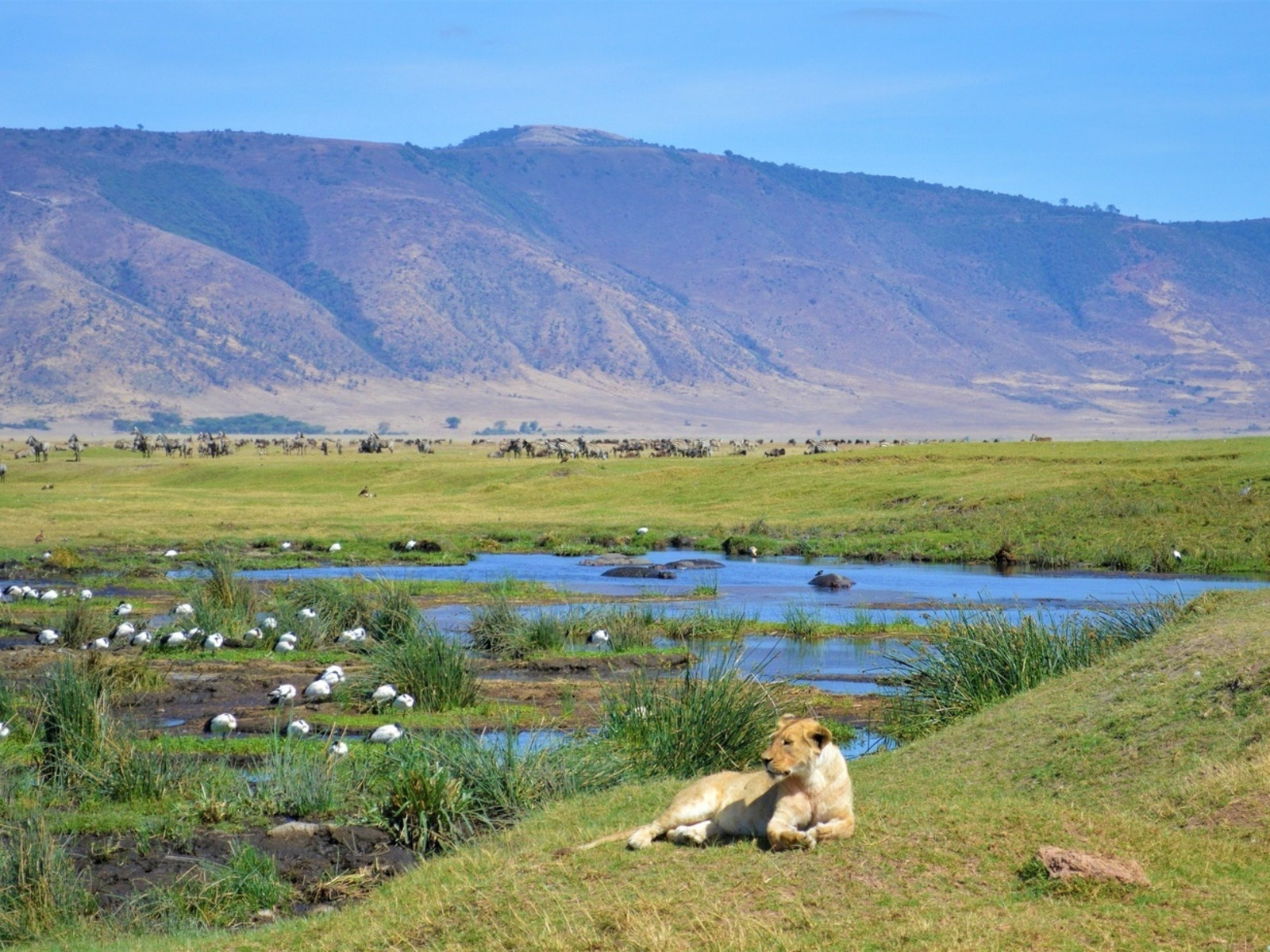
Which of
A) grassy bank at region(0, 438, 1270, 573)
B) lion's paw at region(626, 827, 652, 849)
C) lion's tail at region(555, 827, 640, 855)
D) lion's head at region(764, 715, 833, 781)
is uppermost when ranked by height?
lion's head at region(764, 715, 833, 781)

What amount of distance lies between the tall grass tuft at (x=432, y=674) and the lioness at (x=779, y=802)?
30.7 feet

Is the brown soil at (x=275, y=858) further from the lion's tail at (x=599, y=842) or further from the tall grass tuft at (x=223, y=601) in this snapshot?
the tall grass tuft at (x=223, y=601)

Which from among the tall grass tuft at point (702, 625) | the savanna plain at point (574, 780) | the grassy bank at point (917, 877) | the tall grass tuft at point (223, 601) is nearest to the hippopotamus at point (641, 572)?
the savanna plain at point (574, 780)

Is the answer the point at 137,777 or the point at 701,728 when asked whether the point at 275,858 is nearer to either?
the point at 137,777

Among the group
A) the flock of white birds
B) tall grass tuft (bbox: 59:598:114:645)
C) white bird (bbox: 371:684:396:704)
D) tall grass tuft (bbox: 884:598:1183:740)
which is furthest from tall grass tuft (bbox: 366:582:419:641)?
tall grass tuft (bbox: 884:598:1183:740)

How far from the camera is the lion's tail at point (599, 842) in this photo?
10180 millimetres

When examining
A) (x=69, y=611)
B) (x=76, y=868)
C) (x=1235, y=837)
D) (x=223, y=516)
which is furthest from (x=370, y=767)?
(x=223, y=516)

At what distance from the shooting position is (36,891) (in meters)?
11.5

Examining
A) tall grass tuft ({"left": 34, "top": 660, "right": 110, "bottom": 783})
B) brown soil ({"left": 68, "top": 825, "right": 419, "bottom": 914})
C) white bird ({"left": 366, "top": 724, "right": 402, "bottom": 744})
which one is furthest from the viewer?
white bird ({"left": 366, "top": 724, "right": 402, "bottom": 744})

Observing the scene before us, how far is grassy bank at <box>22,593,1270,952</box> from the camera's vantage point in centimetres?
861

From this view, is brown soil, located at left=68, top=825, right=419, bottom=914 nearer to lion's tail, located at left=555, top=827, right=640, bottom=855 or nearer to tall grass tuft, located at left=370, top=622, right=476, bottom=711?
lion's tail, located at left=555, top=827, right=640, bottom=855

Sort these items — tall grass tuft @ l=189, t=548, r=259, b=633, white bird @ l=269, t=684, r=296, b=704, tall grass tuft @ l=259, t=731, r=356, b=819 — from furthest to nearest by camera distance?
tall grass tuft @ l=189, t=548, r=259, b=633
white bird @ l=269, t=684, r=296, b=704
tall grass tuft @ l=259, t=731, r=356, b=819

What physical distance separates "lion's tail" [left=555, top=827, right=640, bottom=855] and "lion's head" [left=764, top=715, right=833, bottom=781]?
1.32 metres

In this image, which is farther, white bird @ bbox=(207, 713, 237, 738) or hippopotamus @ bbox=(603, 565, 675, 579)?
hippopotamus @ bbox=(603, 565, 675, 579)
